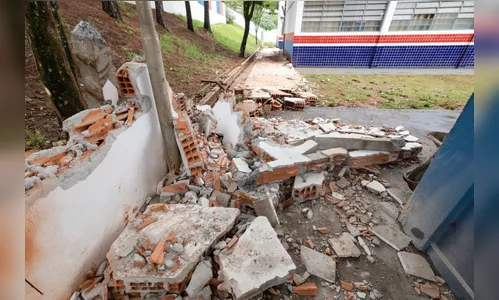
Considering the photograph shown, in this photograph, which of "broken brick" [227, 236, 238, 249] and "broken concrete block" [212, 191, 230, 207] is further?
"broken concrete block" [212, 191, 230, 207]

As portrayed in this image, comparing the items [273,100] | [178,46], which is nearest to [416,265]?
[273,100]

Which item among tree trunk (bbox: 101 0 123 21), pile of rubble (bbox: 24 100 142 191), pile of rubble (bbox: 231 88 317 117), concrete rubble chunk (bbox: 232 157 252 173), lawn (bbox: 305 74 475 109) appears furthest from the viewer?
tree trunk (bbox: 101 0 123 21)

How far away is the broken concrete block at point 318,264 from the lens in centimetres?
259

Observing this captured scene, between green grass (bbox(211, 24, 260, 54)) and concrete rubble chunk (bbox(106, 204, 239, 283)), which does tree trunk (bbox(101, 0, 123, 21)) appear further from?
concrete rubble chunk (bbox(106, 204, 239, 283))

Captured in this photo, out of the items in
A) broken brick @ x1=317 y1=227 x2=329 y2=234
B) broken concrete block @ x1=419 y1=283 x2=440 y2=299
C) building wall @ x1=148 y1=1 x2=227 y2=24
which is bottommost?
broken concrete block @ x1=419 y1=283 x2=440 y2=299

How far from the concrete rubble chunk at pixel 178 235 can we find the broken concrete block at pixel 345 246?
1297 millimetres

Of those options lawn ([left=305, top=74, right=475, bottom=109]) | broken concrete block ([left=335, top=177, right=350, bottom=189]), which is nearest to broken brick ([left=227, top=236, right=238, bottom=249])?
broken concrete block ([left=335, top=177, right=350, bottom=189])

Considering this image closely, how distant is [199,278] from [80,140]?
5.87ft

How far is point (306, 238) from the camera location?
3057 millimetres

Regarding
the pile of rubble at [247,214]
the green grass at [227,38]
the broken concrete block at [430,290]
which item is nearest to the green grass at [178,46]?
the green grass at [227,38]

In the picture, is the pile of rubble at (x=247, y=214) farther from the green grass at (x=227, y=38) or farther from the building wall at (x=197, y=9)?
the green grass at (x=227, y=38)

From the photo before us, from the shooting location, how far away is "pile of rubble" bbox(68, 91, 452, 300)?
87.0 inches

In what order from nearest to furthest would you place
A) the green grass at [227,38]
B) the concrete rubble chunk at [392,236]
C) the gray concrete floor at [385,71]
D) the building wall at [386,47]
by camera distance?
the concrete rubble chunk at [392,236] < the building wall at [386,47] < the gray concrete floor at [385,71] < the green grass at [227,38]

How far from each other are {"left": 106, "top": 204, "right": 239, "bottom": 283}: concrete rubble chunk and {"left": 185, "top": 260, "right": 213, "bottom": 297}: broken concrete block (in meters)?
0.07
